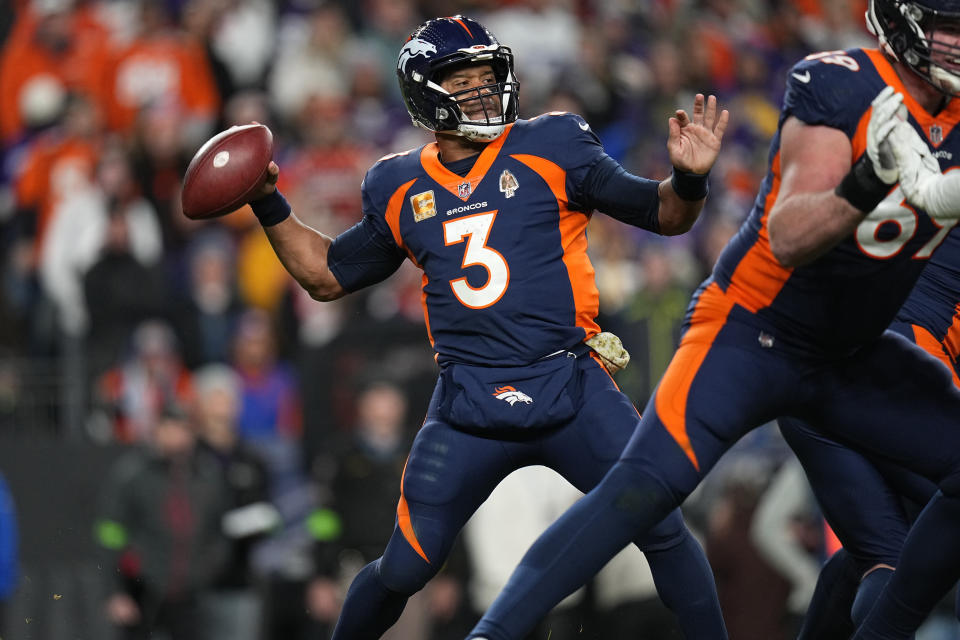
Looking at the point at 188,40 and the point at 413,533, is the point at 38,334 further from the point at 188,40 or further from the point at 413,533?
the point at 413,533

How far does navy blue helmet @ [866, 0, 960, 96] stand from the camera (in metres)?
3.63

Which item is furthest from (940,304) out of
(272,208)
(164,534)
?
(164,534)

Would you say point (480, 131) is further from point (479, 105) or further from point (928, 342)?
point (928, 342)

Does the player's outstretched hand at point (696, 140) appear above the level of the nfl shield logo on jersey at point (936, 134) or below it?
below

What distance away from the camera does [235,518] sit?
7.21 m

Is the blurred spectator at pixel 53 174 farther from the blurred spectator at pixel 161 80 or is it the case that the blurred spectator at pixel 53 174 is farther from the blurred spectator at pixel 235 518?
the blurred spectator at pixel 235 518

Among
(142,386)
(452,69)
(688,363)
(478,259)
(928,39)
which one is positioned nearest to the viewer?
(928,39)

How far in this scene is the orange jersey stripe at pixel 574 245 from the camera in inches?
174

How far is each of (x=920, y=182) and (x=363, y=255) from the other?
6.25 ft

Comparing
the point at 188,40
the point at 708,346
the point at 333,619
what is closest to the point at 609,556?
the point at 708,346

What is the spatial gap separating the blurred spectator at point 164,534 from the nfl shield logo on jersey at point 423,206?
10.3 ft

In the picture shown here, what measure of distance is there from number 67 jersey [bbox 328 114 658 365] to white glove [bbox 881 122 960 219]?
1.17 metres

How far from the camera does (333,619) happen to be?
687 centimetres

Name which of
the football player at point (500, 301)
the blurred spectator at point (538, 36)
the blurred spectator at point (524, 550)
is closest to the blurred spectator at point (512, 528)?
the blurred spectator at point (524, 550)
